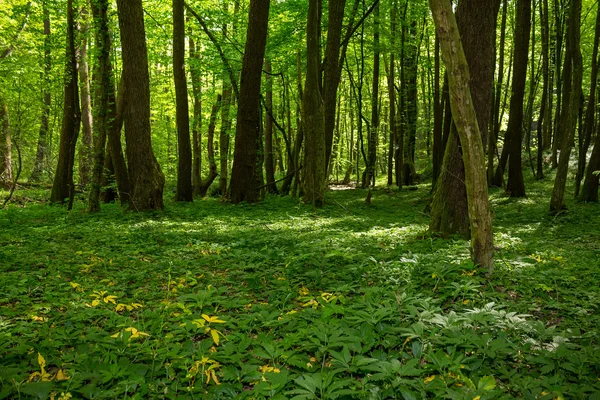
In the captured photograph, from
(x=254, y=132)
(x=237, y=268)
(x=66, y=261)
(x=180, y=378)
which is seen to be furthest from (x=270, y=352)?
(x=254, y=132)

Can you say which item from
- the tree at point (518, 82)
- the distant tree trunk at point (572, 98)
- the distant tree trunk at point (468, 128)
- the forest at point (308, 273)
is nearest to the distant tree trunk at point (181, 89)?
the forest at point (308, 273)

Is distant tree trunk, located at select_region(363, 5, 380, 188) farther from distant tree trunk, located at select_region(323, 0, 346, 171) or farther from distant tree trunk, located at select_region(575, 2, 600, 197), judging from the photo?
distant tree trunk, located at select_region(575, 2, 600, 197)

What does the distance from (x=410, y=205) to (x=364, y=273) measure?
31.9 ft

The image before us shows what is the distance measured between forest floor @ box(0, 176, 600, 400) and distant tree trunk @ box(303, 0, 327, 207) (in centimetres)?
456

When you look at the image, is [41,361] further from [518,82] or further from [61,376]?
[518,82]

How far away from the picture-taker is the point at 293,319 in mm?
3375

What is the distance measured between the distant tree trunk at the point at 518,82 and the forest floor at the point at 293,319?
652 cm

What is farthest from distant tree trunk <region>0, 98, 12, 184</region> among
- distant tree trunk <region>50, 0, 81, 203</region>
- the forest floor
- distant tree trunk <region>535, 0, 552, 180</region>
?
distant tree trunk <region>535, 0, 552, 180</region>

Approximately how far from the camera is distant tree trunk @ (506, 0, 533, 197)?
12261mm

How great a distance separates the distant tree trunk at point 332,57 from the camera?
12.5 meters

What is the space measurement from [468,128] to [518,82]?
9982 mm

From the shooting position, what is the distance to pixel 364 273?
488 cm

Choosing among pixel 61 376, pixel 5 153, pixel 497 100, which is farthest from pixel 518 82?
pixel 5 153

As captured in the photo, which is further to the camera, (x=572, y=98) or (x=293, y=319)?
(x=572, y=98)
